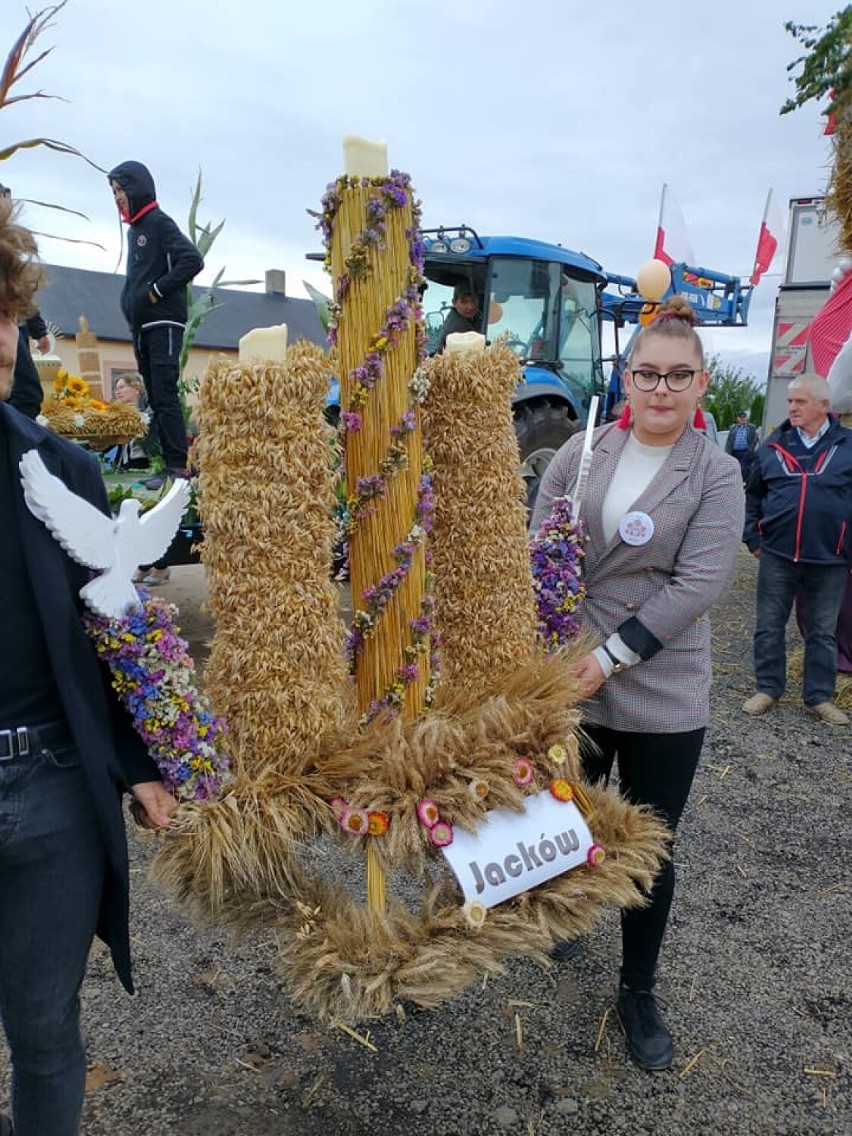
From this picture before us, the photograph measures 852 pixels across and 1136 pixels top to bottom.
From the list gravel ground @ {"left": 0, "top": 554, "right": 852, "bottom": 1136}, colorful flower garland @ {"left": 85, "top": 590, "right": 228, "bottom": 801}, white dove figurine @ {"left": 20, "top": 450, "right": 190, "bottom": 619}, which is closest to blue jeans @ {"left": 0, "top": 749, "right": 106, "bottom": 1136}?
colorful flower garland @ {"left": 85, "top": 590, "right": 228, "bottom": 801}

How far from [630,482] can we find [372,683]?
85cm

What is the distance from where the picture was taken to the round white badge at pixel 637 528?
1.91 meters

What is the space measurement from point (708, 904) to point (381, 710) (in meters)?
1.86

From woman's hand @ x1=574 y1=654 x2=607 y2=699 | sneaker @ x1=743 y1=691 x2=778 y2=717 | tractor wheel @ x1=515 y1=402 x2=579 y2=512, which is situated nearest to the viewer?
woman's hand @ x1=574 y1=654 x2=607 y2=699

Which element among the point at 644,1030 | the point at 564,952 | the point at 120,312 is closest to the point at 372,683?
the point at 644,1030

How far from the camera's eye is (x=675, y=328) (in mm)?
1888

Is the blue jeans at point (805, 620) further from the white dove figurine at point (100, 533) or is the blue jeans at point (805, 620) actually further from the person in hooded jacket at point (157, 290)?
the white dove figurine at point (100, 533)

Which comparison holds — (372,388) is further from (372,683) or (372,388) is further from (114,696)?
(114,696)

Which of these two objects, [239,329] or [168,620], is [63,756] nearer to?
[168,620]

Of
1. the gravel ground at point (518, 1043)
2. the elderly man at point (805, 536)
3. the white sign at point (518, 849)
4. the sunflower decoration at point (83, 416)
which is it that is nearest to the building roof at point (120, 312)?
the sunflower decoration at point (83, 416)

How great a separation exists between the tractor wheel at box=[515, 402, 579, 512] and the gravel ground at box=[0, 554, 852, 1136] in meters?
4.46

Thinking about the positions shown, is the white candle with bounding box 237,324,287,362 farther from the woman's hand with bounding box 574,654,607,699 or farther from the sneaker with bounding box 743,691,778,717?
the sneaker with bounding box 743,691,778,717

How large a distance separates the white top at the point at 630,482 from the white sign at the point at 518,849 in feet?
2.32

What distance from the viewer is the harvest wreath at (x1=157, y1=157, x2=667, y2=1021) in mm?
1395
